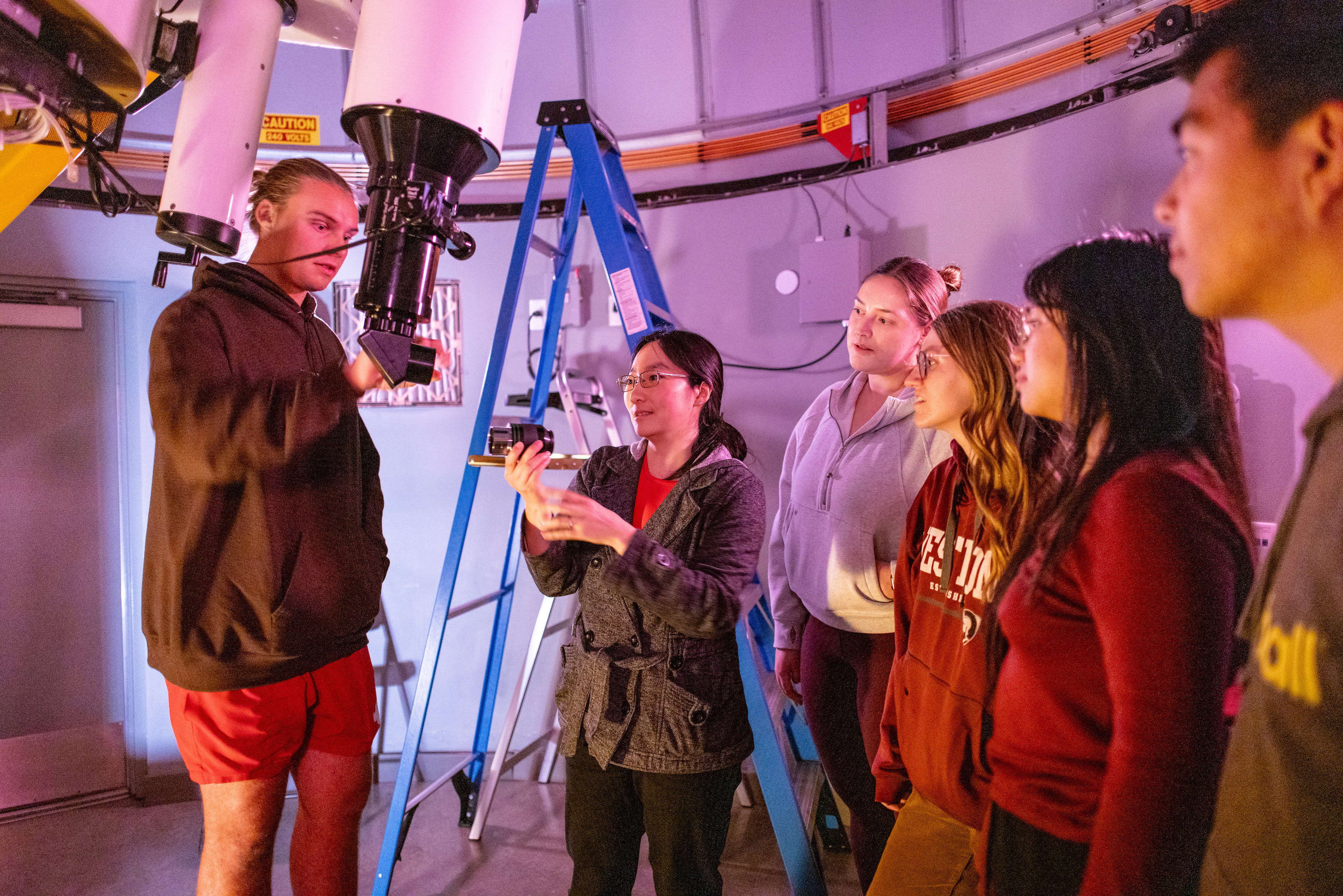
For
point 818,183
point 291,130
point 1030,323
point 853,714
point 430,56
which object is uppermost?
point 291,130

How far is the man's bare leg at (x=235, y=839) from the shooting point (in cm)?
127

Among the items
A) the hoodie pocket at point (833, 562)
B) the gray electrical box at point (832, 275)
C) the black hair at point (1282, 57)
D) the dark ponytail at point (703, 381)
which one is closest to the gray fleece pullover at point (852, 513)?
the hoodie pocket at point (833, 562)

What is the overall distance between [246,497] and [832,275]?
208 centimetres

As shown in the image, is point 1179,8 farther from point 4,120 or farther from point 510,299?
point 4,120

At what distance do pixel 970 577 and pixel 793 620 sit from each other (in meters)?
0.94

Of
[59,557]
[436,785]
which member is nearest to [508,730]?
[436,785]

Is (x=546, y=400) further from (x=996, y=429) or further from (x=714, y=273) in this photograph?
(x=996, y=429)

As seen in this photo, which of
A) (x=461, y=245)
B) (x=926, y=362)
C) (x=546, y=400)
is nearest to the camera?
(x=461, y=245)

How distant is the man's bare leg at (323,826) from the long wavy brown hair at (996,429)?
121cm

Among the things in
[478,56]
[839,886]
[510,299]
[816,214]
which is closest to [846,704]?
[839,886]

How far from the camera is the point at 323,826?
136 centimetres

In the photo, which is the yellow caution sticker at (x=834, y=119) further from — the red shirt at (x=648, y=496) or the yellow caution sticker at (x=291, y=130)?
the yellow caution sticker at (x=291, y=130)

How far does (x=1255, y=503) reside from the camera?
73.7 inches

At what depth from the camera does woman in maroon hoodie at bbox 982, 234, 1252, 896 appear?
2.28 ft
